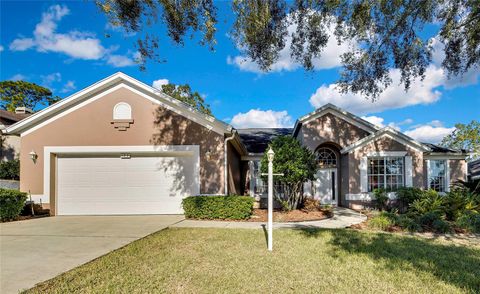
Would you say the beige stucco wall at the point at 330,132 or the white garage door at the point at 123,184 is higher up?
the beige stucco wall at the point at 330,132

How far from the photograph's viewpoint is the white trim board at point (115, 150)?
39.3 feet

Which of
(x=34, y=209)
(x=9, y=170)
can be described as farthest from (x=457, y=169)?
(x=9, y=170)

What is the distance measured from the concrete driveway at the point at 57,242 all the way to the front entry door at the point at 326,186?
813cm

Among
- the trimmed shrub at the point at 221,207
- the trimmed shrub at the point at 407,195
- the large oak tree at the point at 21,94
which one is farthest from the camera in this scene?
the large oak tree at the point at 21,94

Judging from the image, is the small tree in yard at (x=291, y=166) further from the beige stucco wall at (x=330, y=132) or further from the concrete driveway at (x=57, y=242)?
the concrete driveway at (x=57, y=242)

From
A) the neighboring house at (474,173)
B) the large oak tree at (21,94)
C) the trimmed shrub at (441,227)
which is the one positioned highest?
the large oak tree at (21,94)

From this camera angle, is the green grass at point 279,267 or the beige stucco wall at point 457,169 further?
the beige stucco wall at point 457,169

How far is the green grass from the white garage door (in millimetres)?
4806

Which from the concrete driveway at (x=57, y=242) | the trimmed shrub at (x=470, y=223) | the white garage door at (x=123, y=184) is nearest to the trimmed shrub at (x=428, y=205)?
the trimmed shrub at (x=470, y=223)

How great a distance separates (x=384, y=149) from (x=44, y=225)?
1441cm

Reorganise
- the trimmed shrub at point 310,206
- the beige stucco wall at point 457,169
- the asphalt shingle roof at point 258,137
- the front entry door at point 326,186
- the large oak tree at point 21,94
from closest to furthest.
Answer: the trimmed shrub at point 310,206 < the beige stucco wall at point 457,169 < the front entry door at point 326,186 < the asphalt shingle roof at point 258,137 < the large oak tree at point 21,94

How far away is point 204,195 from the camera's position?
1148 cm

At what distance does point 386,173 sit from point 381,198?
1.56 metres

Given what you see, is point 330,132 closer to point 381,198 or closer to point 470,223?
point 381,198
